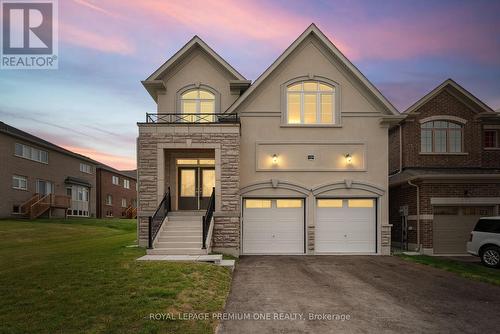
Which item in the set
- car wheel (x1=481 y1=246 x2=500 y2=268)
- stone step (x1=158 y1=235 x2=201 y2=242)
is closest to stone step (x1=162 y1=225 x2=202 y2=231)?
stone step (x1=158 y1=235 x2=201 y2=242)

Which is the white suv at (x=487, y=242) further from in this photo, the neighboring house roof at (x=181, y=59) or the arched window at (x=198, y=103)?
the arched window at (x=198, y=103)

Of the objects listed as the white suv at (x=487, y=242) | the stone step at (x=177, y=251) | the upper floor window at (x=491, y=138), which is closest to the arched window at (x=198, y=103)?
the stone step at (x=177, y=251)

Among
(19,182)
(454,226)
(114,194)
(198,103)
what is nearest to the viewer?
(454,226)

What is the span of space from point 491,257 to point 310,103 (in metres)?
9.72

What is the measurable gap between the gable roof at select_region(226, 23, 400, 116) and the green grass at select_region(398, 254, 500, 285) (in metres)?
6.57

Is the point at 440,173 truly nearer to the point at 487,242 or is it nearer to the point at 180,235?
the point at 487,242

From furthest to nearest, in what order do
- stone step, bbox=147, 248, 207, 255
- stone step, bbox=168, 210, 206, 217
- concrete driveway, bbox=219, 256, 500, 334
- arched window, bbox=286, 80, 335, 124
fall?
arched window, bbox=286, 80, 335, 124
stone step, bbox=168, 210, 206, 217
stone step, bbox=147, 248, 207, 255
concrete driveway, bbox=219, 256, 500, 334

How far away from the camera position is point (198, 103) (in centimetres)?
1727

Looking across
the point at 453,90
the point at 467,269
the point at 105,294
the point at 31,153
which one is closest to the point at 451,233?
the point at 467,269

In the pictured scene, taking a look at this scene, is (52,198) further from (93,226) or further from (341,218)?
(341,218)

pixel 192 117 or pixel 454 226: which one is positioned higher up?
pixel 192 117

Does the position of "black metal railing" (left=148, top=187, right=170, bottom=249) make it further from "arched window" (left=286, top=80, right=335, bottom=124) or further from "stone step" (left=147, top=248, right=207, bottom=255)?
"arched window" (left=286, top=80, right=335, bottom=124)

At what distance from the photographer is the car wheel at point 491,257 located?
13.3m

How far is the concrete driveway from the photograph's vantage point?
20.8 feet
